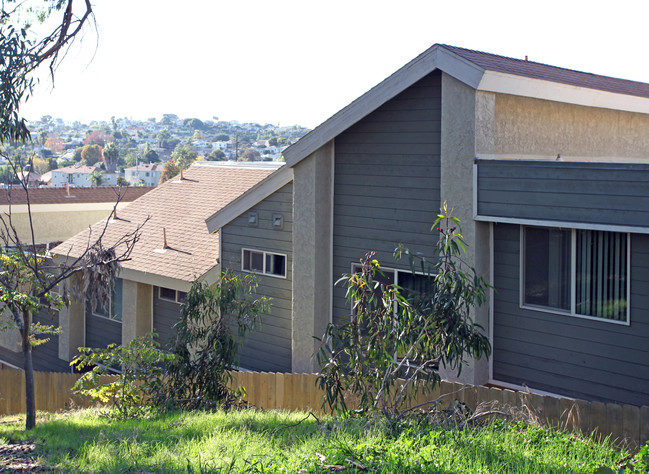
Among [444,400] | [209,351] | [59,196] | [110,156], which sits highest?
[110,156]

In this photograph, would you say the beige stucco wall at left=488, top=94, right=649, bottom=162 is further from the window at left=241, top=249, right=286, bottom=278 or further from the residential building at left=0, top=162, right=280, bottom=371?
the residential building at left=0, top=162, right=280, bottom=371

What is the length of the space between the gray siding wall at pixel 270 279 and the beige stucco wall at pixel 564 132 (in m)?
5.04

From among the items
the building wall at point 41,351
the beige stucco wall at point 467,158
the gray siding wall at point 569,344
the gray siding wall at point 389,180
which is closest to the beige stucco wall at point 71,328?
the building wall at point 41,351

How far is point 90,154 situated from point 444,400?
142m

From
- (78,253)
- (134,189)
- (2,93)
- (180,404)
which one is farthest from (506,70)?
(134,189)

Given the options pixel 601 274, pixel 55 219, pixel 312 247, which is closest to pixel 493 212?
pixel 601 274

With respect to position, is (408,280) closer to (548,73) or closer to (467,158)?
(467,158)

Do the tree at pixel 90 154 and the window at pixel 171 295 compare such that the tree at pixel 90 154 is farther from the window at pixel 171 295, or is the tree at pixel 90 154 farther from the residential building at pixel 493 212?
the residential building at pixel 493 212

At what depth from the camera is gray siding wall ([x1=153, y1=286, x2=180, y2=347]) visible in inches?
731

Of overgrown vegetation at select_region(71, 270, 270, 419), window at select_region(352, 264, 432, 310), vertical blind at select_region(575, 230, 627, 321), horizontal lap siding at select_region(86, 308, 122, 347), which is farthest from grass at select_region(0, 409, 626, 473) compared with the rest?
horizontal lap siding at select_region(86, 308, 122, 347)

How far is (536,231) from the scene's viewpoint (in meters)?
11.9

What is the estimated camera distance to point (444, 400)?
37.3 ft

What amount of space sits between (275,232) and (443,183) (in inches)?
188

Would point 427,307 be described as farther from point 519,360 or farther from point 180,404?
point 180,404
